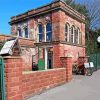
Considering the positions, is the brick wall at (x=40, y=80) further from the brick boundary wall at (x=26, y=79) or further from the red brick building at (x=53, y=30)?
the red brick building at (x=53, y=30)

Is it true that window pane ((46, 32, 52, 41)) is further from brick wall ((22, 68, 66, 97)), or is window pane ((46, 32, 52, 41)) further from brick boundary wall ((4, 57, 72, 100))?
brick wall ((22, 68, 66, 97))

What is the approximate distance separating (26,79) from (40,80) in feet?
4.36

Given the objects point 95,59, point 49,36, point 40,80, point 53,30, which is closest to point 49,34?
point 49,36

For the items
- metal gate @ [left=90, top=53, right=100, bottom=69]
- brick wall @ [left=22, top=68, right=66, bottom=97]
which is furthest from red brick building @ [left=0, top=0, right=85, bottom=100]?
brick wall @ [left=22, top=68, right=66, bottom=97]

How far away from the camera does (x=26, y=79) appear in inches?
393

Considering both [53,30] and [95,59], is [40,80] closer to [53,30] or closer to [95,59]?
[95,59]

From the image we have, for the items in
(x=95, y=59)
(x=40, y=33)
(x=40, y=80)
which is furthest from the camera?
(x=40, y=33)

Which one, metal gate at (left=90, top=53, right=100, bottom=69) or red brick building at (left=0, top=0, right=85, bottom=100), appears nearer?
metal gate at (left=90, top=53, right=100, bottom=69)

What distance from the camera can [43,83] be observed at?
452 inches

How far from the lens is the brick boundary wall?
313 inches

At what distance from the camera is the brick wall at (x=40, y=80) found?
10016 millimetres

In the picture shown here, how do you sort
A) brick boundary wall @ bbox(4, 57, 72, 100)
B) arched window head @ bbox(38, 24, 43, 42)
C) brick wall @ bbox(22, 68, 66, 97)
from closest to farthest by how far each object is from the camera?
brick boundary wall @ bbox(4, 57, 72, 100), brick wall @ bbox(22, 68, 66, 97), arched window head @ bbox(38, 24, 43, 42)

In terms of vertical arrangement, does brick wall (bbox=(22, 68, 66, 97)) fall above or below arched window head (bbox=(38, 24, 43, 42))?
below

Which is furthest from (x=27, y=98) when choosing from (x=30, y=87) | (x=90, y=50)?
(x=90, y=50)
